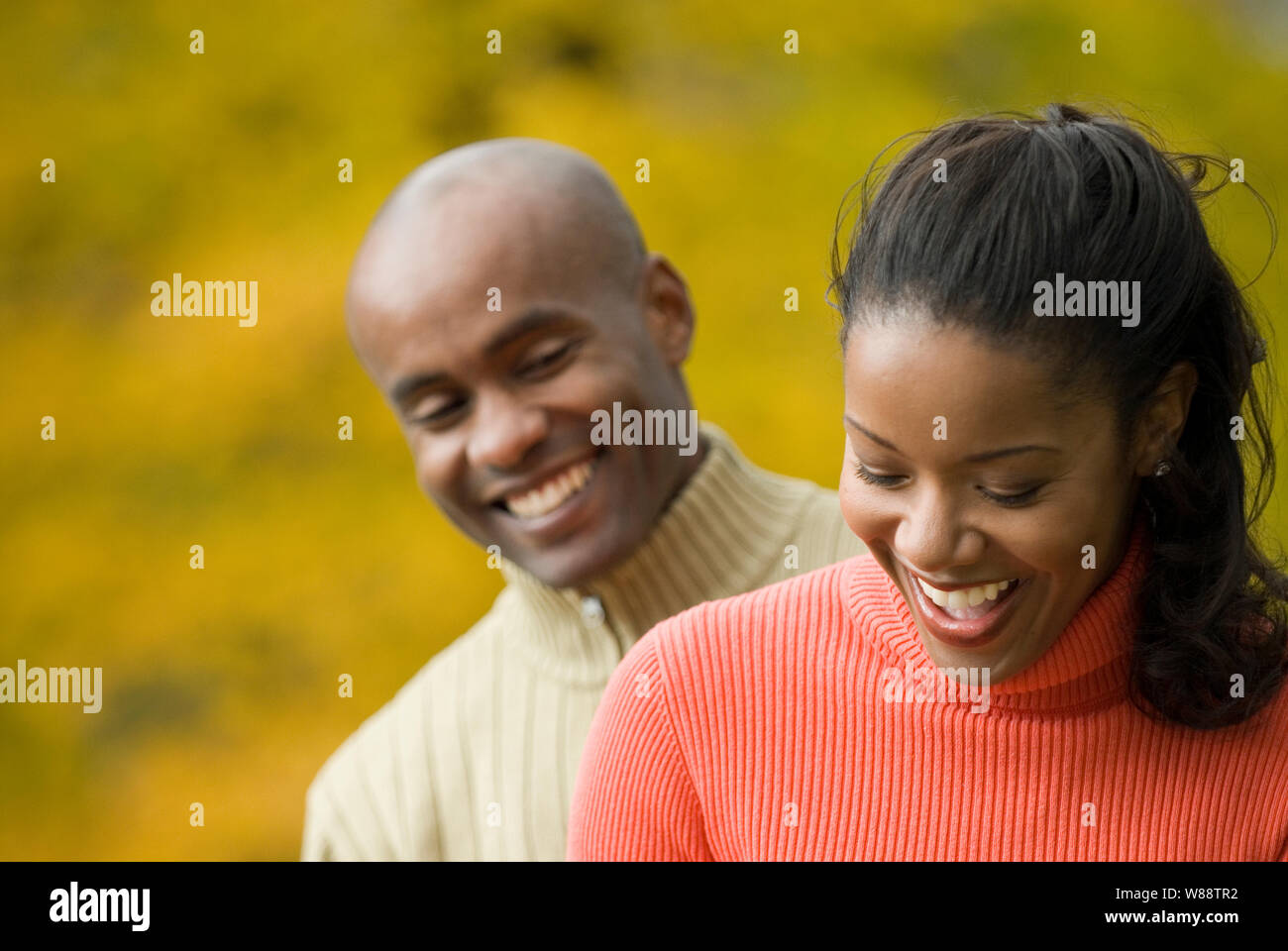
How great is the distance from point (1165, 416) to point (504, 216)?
2.91 ft

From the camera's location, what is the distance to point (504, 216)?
6.53 feet

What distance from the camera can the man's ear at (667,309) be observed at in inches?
84.1

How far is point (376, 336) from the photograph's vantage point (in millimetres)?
1991

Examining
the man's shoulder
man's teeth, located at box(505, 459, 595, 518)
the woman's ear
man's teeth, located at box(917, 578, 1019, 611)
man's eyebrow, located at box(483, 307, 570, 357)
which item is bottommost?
the man's shoulder

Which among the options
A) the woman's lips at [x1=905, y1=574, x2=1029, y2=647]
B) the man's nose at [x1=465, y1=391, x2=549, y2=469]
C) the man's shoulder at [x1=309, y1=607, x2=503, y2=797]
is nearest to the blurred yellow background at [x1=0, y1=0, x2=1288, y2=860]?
the man's shoulder at [x1=309, y1=607, x2=503, y2=797]

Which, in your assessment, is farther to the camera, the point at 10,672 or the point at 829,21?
the point at 10,672

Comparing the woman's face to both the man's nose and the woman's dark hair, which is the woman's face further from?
the man's nose

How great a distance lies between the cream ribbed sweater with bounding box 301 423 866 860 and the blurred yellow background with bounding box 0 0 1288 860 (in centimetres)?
122

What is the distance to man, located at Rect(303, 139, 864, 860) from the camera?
197 centimetres

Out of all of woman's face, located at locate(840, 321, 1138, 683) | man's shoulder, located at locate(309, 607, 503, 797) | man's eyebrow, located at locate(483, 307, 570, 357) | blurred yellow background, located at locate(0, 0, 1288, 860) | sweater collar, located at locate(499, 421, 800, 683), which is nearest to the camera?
woman's face, located at locate(840, 321, 1138, 683)

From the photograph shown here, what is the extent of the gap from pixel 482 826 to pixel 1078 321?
1143mm

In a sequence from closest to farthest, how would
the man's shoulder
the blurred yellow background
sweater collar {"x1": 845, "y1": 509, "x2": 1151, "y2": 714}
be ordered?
sweater collar {"x1": 845, "y1": 509, "x2": 1151, "y2": 714} → the man's shoulder → the blurred yellow background
